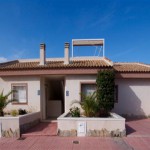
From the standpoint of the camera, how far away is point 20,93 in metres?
12.2

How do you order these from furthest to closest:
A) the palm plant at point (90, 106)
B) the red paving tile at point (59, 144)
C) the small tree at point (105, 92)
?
1. the small tree at point (105, 92)
2. the palm plant at point (90, 106)
3. the red paving tile at point (59, 144)

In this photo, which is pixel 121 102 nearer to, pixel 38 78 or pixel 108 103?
pixel 108 103

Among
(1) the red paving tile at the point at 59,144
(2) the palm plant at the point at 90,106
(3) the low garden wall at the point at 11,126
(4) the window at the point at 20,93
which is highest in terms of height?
(4) the window at the point at 20,93

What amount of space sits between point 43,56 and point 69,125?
676 centimetres

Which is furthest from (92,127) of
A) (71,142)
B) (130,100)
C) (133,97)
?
(133,97)

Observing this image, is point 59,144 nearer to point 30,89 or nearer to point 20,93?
point 30,89

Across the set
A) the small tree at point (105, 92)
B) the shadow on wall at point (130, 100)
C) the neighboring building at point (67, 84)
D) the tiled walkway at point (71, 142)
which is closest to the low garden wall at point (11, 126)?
the tiled walkway at point (71, 142)

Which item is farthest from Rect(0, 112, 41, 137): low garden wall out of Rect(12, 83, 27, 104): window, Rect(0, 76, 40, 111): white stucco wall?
Rect(12, 83, 27, 104): window

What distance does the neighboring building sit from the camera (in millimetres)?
11617

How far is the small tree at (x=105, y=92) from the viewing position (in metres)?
10.3

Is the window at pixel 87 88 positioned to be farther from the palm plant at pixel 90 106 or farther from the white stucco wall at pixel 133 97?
the white stucco wall at pixel 133 97

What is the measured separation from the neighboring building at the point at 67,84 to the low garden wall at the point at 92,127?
311 cm

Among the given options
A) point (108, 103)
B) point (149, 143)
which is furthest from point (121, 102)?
point (149, 143)

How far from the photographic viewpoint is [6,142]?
25.5 ft
